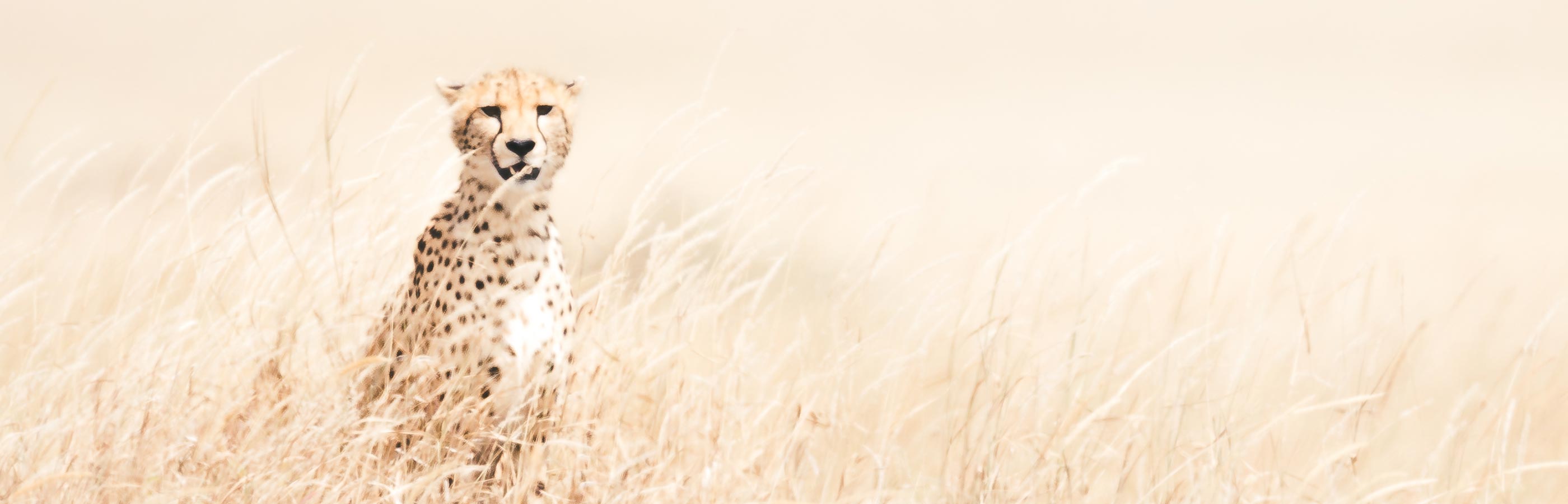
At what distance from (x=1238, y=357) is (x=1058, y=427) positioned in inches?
17.8

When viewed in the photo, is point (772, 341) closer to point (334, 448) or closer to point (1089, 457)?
point (1089, 457)

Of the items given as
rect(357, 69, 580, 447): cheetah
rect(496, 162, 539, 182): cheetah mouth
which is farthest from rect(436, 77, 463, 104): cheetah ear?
rect(496, 162, 539, 182): cheetah mouth

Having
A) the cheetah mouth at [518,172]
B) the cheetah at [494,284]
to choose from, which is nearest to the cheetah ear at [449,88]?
the cheetah at [494,284]

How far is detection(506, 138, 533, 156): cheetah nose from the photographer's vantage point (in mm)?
2553

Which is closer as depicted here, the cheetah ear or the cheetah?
the cheetah

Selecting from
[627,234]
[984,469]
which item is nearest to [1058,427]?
[984,469]

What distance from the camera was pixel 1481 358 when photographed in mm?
3553

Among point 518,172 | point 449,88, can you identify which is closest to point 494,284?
point 518,172

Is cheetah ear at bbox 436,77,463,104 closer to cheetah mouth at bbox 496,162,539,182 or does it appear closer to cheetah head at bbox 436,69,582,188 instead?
cheetah head at bbox 436,69,582,188

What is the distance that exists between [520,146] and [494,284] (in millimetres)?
330

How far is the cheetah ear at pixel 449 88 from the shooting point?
2.83 m

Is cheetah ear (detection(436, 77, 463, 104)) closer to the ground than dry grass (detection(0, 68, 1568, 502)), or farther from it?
farther from it

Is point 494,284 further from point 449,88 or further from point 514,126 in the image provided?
point 449,88

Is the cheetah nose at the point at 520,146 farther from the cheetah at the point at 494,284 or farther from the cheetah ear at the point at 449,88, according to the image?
the cheetah ear at the point at 449,88
